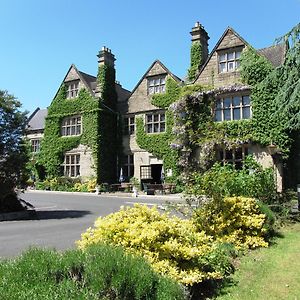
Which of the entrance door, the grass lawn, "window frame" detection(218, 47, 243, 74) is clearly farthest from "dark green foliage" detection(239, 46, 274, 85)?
the grass lawn

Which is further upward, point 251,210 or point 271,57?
point 271,57

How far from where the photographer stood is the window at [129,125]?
32.4 meters

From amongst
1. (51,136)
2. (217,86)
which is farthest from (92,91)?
(217,86)

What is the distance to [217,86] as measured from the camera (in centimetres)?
2733

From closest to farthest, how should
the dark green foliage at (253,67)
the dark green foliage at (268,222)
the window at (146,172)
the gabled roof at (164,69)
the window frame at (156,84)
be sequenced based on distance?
1. the dark green foliage at (268,222)
2. the dark green foliage at (253,67)
3. the gabled roof at (164,69)
4. the window at (146,172)
5. the window frame at (156,84)

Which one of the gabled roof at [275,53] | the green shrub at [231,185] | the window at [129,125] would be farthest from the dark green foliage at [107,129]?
the green shrub at [231,185]

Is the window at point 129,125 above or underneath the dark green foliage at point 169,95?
underneath

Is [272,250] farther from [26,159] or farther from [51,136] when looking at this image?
[51,136]

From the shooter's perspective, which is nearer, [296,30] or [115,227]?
[115,227]

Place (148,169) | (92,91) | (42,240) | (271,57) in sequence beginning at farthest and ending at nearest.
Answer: (92,91) < (148,169) < (271,57) < (42,240)

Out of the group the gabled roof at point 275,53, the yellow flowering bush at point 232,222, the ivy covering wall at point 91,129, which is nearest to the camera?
the yellow flowering bush at point 232,222

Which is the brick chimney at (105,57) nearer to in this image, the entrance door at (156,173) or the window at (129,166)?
the window at (129,166)

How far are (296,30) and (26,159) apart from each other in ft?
38.2

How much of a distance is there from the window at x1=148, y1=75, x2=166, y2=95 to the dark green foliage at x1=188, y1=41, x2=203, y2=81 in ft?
8.12
